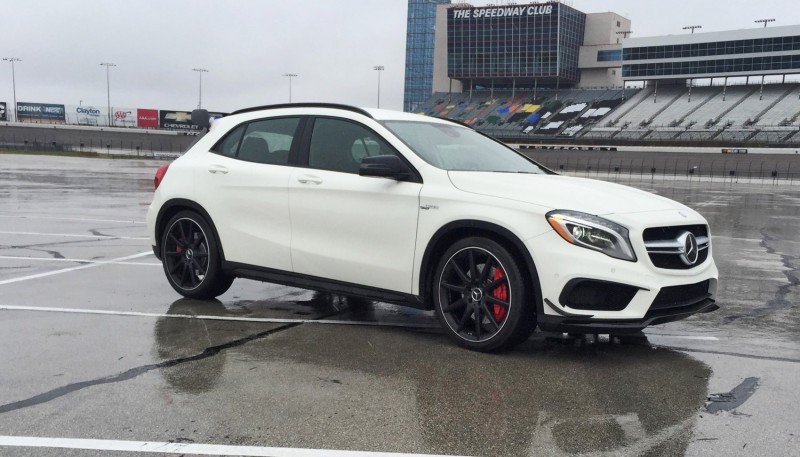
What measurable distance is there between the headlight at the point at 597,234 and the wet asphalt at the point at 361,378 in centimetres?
78

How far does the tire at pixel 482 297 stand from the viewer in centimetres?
477

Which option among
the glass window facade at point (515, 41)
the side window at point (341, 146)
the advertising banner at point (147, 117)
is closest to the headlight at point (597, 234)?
the side window at point (341, 146)

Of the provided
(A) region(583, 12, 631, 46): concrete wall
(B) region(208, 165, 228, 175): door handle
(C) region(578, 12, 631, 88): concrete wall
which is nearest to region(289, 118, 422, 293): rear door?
(B) region(208, 165, 228, 175): door handle

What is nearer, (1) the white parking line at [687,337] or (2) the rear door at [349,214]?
(2) the rear door at [349,214]

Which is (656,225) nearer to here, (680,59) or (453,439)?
(453,439)

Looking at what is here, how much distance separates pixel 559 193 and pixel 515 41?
3971 inches

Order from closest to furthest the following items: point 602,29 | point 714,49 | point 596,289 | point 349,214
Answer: point 596,289 < point 349,214 < point 714,49 < point 602,29

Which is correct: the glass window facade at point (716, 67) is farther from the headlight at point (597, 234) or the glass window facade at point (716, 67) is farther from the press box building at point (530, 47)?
the headlight at point (597, 234)

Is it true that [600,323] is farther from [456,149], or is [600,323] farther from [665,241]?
[456,149]

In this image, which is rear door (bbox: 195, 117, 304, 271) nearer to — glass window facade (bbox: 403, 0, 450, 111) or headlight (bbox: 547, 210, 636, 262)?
headlight (bbox: 547, 210, 636, 262)

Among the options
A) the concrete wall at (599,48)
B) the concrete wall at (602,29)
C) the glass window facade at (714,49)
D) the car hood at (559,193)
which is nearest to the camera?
the car hood at (559,193)

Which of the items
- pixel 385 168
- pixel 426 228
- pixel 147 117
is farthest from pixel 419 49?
pixel 426 228

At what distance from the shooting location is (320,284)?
5.70 m

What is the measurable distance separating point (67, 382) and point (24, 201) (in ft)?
44.8
